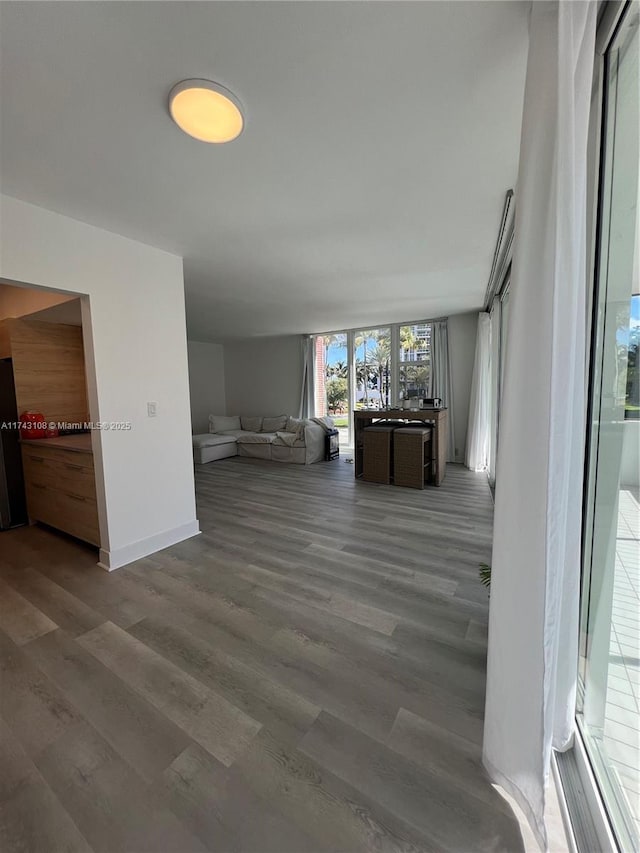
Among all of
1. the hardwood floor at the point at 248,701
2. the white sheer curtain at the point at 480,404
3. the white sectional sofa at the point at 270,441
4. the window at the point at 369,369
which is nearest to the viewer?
the hardwood floor at the point at 248,701

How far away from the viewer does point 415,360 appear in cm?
611

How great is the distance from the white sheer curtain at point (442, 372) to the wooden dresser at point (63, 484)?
200 inches

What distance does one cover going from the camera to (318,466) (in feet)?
19.6

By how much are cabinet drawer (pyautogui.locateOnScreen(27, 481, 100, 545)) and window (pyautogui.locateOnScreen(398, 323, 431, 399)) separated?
479 centimetres

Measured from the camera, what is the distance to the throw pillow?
6.20 meters

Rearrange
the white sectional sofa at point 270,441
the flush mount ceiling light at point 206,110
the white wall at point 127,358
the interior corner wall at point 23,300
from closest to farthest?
the flush mount ceiling light at point 206,110 → the white wall at point 127,358 → the interior corner wall at point 23,300 → the white sectional sofa at point 270,441

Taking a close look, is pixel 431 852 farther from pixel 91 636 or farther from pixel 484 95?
pixel 484 95

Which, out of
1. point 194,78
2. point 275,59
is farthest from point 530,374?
point 194,78

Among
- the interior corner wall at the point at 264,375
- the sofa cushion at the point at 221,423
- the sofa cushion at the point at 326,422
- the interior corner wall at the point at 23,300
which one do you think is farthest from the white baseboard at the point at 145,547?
the interior corner wall at the point at 264,375

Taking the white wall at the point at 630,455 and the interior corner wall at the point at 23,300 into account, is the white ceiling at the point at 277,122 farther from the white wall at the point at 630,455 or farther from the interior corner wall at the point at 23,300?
the white wall at the point at 630,455

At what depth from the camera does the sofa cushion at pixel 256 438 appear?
652cm

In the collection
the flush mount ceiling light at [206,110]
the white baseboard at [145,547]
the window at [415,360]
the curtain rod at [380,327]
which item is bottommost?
the white baseboard at [145,547]

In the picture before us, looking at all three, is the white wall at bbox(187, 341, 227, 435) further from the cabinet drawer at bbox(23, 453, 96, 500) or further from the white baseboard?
the white baseboard

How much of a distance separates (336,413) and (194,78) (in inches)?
245
